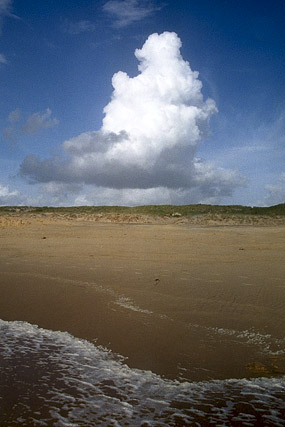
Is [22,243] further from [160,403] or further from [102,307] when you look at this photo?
[160,403]

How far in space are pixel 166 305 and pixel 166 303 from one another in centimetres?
9

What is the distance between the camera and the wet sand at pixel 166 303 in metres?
3.65

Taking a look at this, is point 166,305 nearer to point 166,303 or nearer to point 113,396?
point 166,303

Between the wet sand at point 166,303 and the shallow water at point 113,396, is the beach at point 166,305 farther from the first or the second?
the shallow water at point 113,396

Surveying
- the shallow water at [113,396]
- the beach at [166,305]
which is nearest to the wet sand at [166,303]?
the beach at [166,305]

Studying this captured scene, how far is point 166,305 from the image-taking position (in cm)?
534

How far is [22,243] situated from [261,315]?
9738 mm

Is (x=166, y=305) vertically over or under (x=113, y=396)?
over

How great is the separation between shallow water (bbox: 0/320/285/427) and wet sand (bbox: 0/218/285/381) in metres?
0.24

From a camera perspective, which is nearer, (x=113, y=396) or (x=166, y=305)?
(x=113, y=396)

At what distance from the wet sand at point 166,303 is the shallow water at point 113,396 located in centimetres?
24

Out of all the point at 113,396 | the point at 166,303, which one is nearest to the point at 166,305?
the point at 166,303

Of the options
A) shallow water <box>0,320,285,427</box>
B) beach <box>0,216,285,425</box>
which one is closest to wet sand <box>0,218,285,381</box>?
beach <box>0,216,285,425</box>

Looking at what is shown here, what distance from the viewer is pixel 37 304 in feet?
18.1
